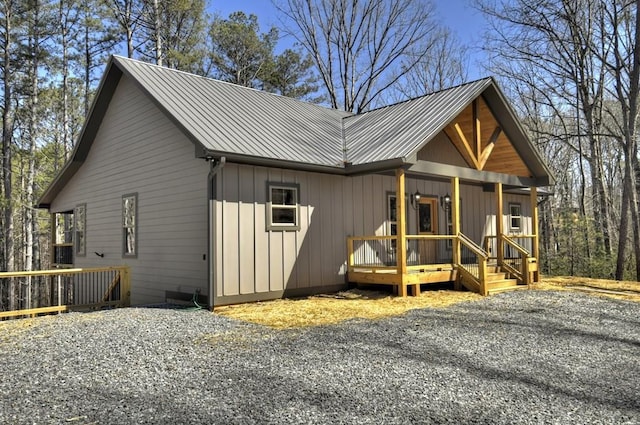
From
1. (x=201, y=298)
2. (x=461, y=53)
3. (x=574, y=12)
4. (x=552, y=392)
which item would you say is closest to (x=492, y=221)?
(x=574, y=12)

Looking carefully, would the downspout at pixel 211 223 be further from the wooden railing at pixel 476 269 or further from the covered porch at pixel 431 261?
the wooden railing at pixel 476 269

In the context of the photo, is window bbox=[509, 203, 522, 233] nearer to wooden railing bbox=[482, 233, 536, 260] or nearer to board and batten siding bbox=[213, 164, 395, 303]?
wooden railing bbox=[482, 233, 536, 260]

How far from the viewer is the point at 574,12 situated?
1703 centimetres

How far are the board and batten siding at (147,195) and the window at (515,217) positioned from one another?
12.3 m

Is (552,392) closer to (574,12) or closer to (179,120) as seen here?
(179,120)

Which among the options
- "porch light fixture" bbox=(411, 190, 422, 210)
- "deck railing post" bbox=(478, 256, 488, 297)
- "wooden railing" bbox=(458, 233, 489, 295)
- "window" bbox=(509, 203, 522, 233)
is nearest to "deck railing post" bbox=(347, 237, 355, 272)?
"wooden railing" bbox=(458, 233, 489, 295)

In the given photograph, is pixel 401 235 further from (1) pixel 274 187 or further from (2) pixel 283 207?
(1) pixel 274 187

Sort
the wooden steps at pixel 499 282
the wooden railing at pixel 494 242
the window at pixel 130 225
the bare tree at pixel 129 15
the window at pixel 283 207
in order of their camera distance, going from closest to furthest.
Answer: the window at pixel 283 207
the wooden steps at pixel 499 282
the window at pixel 130 225
the wooden railing at pixel 494 242
the bare tree at pixel 129 15

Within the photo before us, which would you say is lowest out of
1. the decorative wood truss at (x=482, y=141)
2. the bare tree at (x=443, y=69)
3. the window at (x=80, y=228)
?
the window at (x=80, y=228)

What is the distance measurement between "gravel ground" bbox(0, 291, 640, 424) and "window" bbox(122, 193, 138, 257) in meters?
4.27

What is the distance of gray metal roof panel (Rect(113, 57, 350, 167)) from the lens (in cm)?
971

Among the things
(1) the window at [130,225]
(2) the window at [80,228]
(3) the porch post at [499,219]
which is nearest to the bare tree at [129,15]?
(2) the window at [80,228]

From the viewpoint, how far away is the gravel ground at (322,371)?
12.5 ft

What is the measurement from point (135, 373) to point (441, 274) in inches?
312
